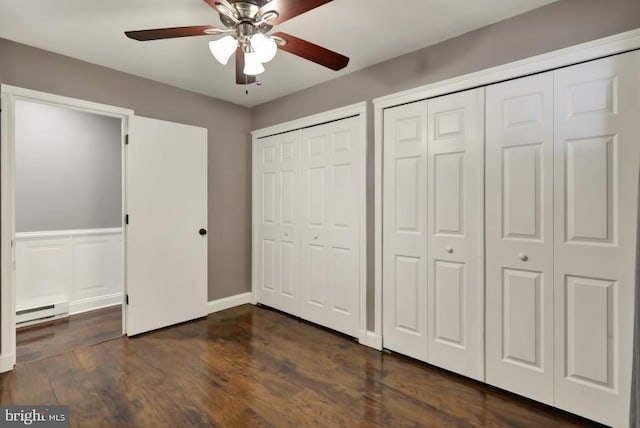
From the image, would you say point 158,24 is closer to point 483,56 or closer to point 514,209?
point 483,56

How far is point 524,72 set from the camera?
2033 millimetres

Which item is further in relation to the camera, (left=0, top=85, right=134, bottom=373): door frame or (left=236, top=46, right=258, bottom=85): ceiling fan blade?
(left=0, top=85, right=134, bottom=373): door frame

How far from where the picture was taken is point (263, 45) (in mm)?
1615

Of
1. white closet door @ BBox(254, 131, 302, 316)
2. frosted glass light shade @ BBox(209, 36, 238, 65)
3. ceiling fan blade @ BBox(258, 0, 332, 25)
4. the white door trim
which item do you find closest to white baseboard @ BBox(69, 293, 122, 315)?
white closet door @ BBox(254, 131, 302, 316)

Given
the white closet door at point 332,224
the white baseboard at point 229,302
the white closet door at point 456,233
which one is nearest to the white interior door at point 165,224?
the white baseboard at point 229,302

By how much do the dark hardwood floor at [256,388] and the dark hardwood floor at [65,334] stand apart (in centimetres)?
17

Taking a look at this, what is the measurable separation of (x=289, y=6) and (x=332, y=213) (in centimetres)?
191

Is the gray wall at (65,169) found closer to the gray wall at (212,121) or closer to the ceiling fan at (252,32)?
the gray wall at (212,121)

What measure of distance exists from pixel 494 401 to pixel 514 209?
47.5 inches

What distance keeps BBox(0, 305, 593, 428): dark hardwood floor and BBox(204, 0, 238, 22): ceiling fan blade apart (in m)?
2.16

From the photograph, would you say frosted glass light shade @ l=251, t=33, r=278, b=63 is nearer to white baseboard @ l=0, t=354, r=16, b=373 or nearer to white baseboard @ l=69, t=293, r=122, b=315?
white baseboard @ l=0, t=354, r=16, b=373

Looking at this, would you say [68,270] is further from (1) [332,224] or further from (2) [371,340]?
(2) [371,340]

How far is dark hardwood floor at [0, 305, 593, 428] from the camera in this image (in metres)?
1.89

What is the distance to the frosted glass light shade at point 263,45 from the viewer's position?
1613 millimetres
